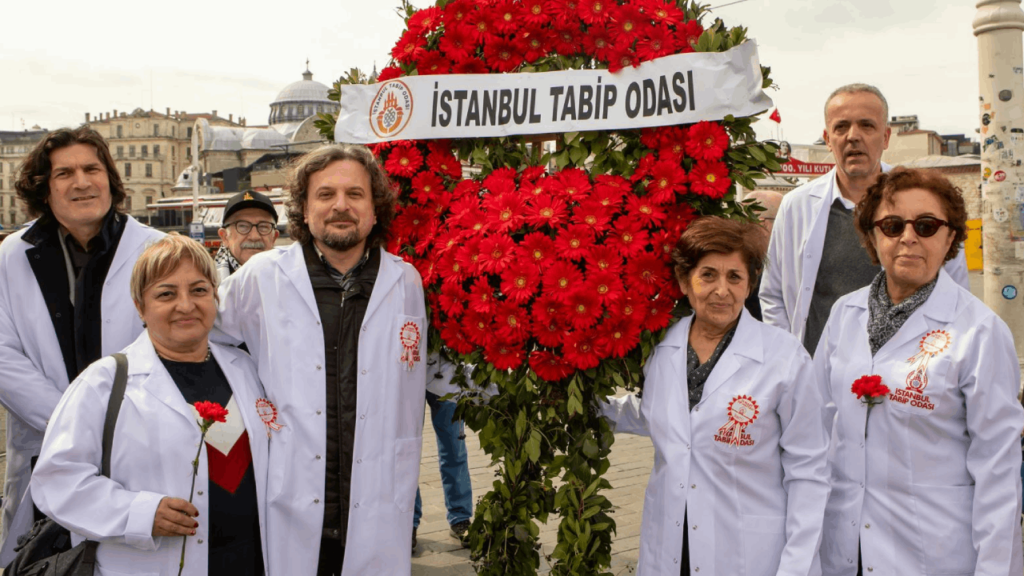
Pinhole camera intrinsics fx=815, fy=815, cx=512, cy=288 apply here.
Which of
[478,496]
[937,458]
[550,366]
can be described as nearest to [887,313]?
[937,458]

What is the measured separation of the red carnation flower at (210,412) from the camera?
2.71 metres

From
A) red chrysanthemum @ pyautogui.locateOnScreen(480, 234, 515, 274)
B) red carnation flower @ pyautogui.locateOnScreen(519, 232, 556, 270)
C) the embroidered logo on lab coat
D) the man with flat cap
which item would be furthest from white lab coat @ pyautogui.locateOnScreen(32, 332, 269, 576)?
the man with flat cap

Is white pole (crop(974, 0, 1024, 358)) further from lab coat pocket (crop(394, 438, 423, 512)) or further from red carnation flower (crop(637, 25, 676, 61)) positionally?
lab coat pocket (crop(394, 438, 423, 512))

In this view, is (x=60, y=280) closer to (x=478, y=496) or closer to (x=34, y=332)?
(x=34, y=332)

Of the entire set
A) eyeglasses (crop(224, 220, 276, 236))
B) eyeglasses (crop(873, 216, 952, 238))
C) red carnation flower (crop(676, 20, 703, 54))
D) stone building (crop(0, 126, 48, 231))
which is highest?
Result: stone building (crop(0, 126, 48, 231))

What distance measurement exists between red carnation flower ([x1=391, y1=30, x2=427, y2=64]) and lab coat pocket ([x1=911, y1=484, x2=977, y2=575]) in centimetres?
267

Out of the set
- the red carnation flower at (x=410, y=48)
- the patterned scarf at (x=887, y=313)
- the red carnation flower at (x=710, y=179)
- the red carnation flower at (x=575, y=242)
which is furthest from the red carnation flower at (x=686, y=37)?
the patterned scarf at (x=887, y=313)

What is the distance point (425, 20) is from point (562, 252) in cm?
129

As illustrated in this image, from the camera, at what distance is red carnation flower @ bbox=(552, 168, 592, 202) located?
322 centimetres

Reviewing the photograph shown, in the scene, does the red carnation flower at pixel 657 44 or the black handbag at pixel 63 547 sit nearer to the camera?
the black handbag at pixel 63 547

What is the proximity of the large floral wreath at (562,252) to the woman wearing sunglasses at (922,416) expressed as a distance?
64 centimetres

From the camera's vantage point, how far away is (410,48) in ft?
12.0

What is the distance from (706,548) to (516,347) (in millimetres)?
1022

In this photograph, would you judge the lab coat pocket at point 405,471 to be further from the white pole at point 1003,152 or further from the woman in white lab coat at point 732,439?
→ the white pole at point 1003,152
